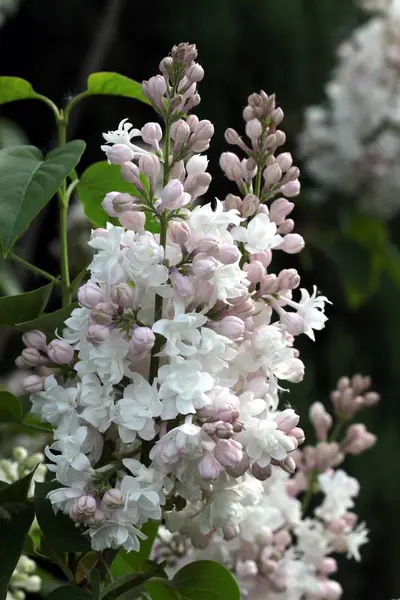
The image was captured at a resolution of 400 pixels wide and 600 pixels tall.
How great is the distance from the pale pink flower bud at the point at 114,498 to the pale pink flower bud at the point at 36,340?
74mm

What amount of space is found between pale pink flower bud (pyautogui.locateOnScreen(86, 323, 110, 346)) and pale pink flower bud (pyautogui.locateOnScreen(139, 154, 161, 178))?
2.9 inches

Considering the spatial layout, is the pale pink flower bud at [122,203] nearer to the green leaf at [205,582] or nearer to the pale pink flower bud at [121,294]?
the pale pink flower bud at [121,294]

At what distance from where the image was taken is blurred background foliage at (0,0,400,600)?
6.68ft

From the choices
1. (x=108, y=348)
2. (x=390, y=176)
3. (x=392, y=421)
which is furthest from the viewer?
(x=392, y=421)

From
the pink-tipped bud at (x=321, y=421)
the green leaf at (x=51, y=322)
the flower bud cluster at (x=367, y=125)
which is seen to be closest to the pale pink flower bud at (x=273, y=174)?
the green leaf at (x=51, y=322)

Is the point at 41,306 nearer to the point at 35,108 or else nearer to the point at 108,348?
the point at 108,348

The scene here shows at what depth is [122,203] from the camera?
0.40m

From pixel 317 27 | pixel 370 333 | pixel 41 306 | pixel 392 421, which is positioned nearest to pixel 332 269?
pixel 370 333

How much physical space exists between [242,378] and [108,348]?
0.06 metres

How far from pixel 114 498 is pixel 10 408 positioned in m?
0.10

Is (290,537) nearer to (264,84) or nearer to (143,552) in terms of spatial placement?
(143,552)

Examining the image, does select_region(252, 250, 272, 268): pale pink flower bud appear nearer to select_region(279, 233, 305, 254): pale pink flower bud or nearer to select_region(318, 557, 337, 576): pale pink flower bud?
select_region(279, 233, 305, 254): pale pink flower bud

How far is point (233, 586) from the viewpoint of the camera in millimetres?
436

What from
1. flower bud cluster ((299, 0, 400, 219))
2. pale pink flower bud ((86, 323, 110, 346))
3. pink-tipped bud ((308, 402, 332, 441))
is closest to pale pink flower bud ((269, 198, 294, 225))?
pale pink flower bud ((86, 323, 110, 346))
